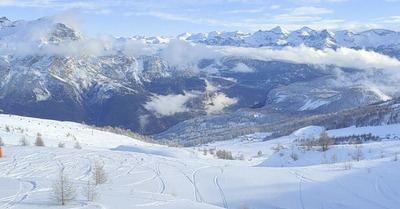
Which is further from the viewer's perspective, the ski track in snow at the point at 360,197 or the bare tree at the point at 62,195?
the ski track in snow at the point at 360,197

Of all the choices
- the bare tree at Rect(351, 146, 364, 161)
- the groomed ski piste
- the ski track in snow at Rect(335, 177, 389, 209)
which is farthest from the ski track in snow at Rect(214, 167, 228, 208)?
the bare tree at Rect(351, 146, 364, 161)

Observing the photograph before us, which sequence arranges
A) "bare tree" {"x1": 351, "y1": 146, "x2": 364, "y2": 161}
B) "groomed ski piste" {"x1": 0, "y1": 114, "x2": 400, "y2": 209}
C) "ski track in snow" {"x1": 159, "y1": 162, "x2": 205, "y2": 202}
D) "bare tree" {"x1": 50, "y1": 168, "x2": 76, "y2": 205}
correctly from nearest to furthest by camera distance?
1. "bare tree" {"x1": 50, "y1": 168, "x2": 76, "y2": 205}
2. "groomed ski piste" {"x1": 0, "y1": 114, "x2": 400, "y2": 209}
3. "ski track in snow" {"x1": 159, "y1": 162, "x2": 205, "y2": 202}
4. "bare tree" {"x1": 351, "y1": 146, "x2": 364, "y2": 161}

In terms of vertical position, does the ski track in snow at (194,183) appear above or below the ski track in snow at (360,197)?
below

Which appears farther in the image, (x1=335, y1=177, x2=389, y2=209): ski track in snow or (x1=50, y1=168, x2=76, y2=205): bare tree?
(x1=335, y1=177, x2=389, y2=209): ski track in snow

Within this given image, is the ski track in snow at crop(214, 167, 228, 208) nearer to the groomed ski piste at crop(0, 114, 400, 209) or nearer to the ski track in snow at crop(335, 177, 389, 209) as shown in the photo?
the groomed ski piste at crop(0, 114, 400, 209)

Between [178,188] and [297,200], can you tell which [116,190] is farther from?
[297,200]

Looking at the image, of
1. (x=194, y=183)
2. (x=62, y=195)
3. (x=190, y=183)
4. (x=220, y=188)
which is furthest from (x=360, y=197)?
(x=62, y=195)

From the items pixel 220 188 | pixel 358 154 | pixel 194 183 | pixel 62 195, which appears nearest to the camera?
pixel 62 195

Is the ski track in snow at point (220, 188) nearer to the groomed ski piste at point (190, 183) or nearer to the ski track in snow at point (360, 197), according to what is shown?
the groomed ski piste at point (190, 183)

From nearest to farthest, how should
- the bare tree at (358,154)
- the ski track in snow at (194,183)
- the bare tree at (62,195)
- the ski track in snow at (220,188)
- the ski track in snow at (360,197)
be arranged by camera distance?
the bare tree at (62,195) → the ski track in snow at (360,197) → the ski track in snow at (220,188) → the ski track in snow at (194,183) → the bare tree at (358,154)

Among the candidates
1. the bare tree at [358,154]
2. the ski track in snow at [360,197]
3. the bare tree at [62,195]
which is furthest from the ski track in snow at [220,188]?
the bare tree at [358,154]

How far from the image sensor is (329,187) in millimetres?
23844

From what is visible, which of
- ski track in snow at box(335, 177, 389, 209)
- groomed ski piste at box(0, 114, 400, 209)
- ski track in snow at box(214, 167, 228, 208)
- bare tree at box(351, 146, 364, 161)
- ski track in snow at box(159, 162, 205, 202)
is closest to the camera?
groomed ski piste at box(0, 114, 400, 209)

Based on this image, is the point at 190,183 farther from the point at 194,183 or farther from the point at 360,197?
the point at 360,197
